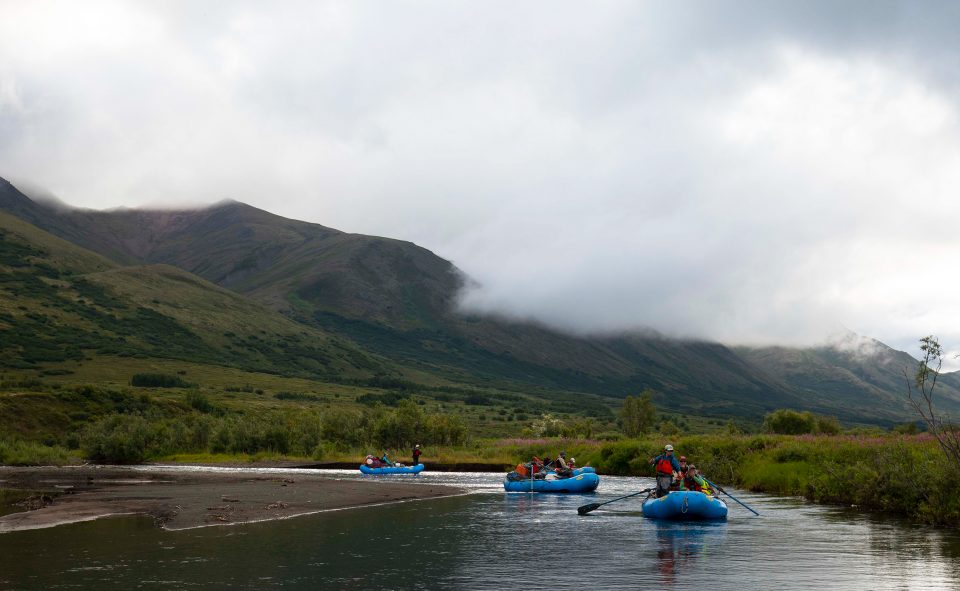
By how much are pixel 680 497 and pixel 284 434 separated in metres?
73.4

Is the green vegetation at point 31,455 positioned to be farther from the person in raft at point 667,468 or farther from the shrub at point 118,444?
the person in raft at point 667,468

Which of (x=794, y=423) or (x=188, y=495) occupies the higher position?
(x=794, y=423)

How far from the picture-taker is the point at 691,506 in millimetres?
36188

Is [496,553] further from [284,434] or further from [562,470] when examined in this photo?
[284,434]

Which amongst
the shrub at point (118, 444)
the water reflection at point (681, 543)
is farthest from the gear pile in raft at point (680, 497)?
the shrub at point (118, 444)

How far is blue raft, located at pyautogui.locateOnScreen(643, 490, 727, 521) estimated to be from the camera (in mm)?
36031

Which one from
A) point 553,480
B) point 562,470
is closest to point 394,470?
point 562,470

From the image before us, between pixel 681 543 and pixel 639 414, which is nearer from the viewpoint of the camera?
pixel 681 543

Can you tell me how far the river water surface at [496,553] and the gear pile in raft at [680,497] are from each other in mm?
616

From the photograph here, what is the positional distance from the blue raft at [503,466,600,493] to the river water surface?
43.7ft

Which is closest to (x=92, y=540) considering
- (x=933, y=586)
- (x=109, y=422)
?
(x=933, y=586)

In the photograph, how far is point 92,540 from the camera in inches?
1240

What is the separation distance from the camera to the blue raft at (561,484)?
54.4m

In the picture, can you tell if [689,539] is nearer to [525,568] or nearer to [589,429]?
[525,568]
